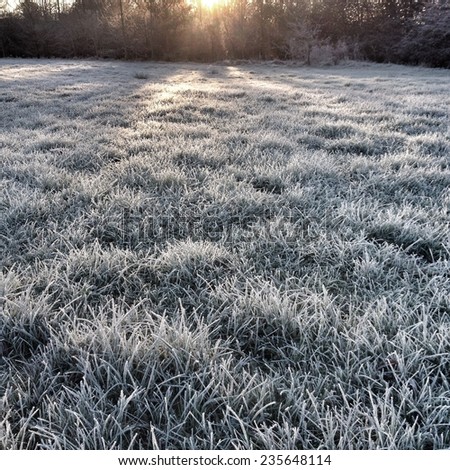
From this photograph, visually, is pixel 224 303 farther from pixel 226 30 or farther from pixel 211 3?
pixel 211 3

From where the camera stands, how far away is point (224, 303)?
1745mm

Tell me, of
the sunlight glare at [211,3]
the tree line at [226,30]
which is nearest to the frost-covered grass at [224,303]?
the tree line at [226,30]

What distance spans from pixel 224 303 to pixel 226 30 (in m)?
40.2

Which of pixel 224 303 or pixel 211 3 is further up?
pixel 211 3

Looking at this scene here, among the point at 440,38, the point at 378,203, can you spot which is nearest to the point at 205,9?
the point at 440,38

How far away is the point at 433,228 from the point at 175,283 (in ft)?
6.34

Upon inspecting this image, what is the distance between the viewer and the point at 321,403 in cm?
123

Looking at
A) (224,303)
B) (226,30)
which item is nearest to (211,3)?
(226,30)

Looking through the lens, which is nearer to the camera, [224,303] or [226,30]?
[224,303]

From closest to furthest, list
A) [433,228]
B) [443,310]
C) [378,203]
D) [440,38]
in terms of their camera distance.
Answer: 1. [443,310]
2. [433,228]
3. [378,203]
4. [440,38]

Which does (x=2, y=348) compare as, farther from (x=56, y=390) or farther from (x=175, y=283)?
(x=175, y=283)

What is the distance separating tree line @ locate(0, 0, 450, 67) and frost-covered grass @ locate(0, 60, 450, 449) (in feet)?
115

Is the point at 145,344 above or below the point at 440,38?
below
